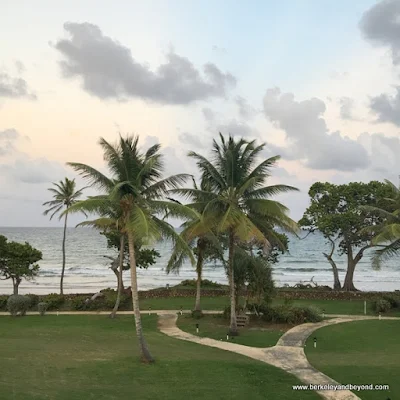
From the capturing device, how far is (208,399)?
1046 centimetres

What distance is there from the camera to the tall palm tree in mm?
13727

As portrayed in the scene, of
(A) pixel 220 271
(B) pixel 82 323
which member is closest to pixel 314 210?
(B) pixel 82 323

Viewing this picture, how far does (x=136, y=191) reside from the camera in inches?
535

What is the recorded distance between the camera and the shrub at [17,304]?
2544cm

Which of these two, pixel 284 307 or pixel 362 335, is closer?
pixel 362 335

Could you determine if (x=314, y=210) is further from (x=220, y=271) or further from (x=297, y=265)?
(x=297, y=265)

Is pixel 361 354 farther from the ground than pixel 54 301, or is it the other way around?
pixel 361 354

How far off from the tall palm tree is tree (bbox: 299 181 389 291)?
2197cm

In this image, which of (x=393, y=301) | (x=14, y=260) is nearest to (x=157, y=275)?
(x=14, y=260)

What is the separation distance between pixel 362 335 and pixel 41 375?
14822 mm

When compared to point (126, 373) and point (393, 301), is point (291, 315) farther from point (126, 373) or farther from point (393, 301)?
point (126, 373)

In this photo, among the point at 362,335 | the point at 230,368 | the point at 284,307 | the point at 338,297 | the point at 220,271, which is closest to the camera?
the point at 230,368

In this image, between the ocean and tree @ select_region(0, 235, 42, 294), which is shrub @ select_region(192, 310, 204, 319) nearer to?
tree @ select_region(0, 235, 42, 294)

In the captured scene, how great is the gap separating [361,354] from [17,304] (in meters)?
20.8
